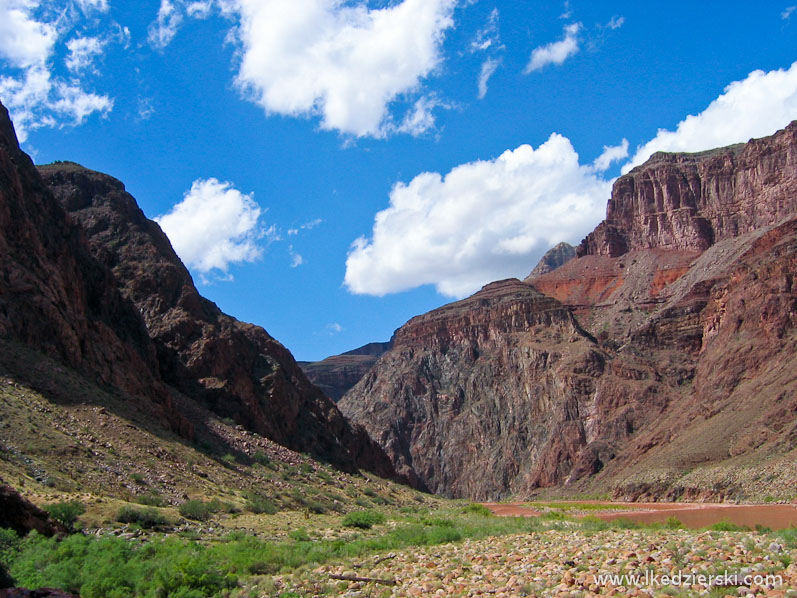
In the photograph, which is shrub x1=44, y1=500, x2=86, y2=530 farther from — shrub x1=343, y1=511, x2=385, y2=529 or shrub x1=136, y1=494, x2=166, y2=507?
shrub x1=343, y1=511, x2=385, y2=529

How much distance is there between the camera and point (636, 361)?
119 m

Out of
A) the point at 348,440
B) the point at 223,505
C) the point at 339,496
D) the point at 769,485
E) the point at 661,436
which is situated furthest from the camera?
the point at 661,436

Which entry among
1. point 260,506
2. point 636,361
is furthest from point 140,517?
point 636,361

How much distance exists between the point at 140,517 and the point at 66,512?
2.89 metres

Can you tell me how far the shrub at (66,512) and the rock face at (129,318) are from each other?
1889 centimetres

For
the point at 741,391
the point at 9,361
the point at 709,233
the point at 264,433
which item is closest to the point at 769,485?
the point at 741,391

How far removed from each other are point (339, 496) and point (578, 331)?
98728mm

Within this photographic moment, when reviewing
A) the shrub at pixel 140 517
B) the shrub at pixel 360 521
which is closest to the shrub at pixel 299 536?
the shrub at pixel 140 517

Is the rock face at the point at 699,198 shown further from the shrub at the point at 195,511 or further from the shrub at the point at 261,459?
the shrub at the point at 195,511

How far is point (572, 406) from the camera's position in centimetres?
11956

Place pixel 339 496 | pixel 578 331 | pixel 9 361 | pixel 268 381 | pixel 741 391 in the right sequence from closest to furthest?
pixel 9 361
pixel 339 496
pixel 268 381
pixel 741 391
pixel 578 331

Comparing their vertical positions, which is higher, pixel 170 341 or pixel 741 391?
pixel 170 341

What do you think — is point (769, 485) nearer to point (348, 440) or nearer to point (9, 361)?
point (348, 440)

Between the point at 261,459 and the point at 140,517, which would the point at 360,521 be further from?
the point at 261,459
